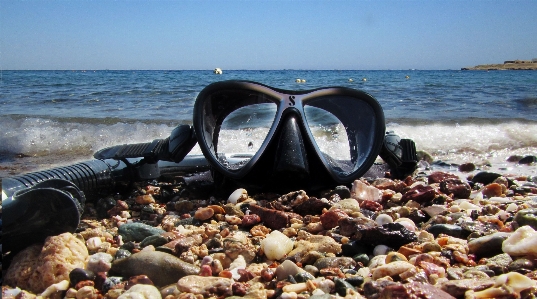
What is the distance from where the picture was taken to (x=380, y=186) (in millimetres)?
3699

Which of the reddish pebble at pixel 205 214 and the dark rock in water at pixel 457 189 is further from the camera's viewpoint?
the dark rock in water at pixel 457 189

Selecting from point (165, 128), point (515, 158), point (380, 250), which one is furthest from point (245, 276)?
point (165, 128)

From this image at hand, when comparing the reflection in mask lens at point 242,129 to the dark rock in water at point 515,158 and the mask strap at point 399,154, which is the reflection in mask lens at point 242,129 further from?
the dark rock in water at point 515,158

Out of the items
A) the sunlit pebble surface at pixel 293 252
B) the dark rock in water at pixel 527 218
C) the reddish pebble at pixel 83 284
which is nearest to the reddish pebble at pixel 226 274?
the sunlit pebble surface at pixel 293 252

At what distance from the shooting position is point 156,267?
1945 millimetres

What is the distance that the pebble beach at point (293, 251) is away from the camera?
1807 mm

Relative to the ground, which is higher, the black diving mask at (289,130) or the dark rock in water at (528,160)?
the black diving mask at (289,130)

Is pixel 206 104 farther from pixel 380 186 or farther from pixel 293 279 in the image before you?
pixel 293 279

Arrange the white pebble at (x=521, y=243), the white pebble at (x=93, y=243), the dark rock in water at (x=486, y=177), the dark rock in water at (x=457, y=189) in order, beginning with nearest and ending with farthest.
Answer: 1. the white pebble at (x=521, y=243)
2. the white pebble at (x=93, y=243)
3. the dark rock in water at (x=457, y=189)
4. the dark rock in water at (x=486, y=177)

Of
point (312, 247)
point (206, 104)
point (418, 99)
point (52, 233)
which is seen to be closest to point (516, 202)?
point (312, 247)

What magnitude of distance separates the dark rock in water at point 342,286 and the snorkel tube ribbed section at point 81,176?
163 centimetres

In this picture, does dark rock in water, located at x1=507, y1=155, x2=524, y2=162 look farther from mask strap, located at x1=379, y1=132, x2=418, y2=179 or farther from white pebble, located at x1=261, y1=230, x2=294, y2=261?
white pebble, located at x1=261, y1=230, x2=294, y2=261

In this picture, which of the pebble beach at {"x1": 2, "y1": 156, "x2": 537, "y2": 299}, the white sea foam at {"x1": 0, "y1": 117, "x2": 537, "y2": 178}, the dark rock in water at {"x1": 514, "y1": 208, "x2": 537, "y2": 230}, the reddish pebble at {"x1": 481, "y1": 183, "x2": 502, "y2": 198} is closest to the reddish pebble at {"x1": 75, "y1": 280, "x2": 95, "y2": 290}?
the pebble beach at {"x1": 2, "y1": 156, "x2": 537, "y2": 299}

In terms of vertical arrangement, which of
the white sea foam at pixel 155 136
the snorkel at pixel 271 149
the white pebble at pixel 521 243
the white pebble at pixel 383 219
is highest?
the snorkel at pixel 271 149
